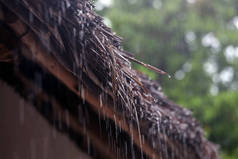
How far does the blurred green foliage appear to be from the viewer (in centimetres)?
1018

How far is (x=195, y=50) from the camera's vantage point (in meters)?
12.0

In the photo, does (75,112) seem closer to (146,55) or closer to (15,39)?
(15,39)

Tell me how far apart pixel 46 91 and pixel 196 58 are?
8.89 meters

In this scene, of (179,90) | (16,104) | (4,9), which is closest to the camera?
(4,9)

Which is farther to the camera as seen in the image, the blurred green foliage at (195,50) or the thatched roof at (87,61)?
the blurred green foliage at (195,50)

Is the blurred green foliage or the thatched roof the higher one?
the blurred green foliage

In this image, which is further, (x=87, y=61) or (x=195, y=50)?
(x=195, y=50)

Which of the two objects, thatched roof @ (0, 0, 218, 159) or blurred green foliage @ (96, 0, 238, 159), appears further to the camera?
blurred green foliage @ (96, 0, 238, 159)

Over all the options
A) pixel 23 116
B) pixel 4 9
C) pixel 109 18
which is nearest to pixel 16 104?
pixel 23 116

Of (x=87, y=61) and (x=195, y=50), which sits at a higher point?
(x=195, y=50)

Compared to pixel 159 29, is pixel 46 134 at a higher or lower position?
lower

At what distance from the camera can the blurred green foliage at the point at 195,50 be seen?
1018 centimetres

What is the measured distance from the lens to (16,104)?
3.33 m

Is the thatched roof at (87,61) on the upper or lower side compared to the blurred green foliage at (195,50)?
lower
